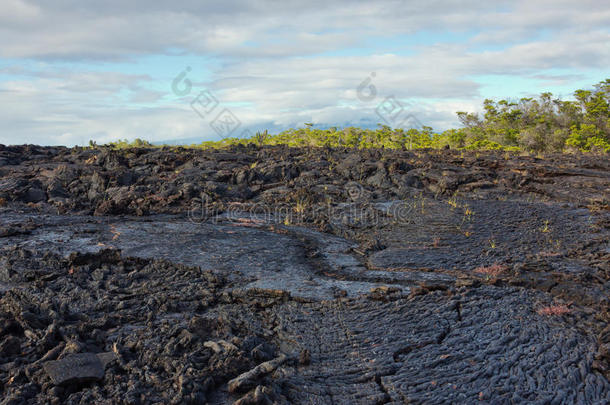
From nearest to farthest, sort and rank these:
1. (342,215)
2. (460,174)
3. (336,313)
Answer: (336,313), (342,215), (460,174)

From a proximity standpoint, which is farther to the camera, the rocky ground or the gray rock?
the rocky ground

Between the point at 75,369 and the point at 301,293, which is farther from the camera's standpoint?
the point at 301,293

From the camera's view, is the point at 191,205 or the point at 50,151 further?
the point at 50,151

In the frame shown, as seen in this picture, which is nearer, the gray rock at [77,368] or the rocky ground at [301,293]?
the gray rock at [77,368]

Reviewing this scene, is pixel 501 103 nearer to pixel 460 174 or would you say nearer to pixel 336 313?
pixel 460 174

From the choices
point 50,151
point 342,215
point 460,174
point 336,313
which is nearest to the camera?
point 336,313

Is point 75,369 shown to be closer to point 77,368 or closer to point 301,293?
point 77,368

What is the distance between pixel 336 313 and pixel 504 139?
97.7 feet

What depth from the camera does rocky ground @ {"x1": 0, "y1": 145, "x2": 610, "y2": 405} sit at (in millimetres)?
5098

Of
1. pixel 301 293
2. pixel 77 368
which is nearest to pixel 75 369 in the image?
pixel 77 368

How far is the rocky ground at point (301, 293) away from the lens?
201 inches

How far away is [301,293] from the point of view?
7.46 meters

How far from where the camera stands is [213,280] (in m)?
7.81

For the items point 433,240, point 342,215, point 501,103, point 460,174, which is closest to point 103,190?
point 342,215
